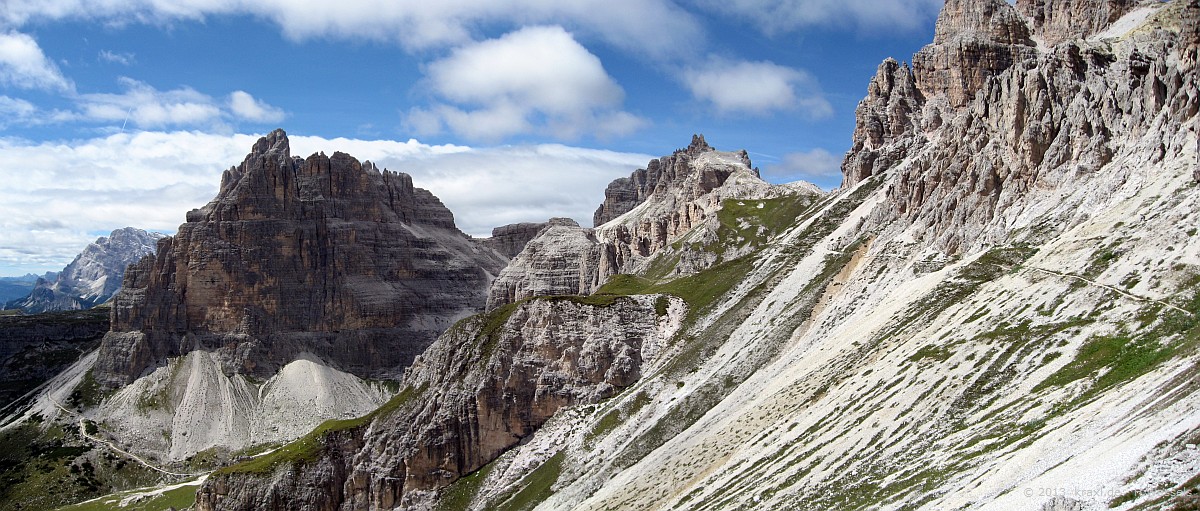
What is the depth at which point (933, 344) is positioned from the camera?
66.0 m

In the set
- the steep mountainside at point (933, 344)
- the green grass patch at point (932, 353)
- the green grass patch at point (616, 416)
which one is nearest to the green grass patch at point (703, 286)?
the steep mountainside at point (933, 344)

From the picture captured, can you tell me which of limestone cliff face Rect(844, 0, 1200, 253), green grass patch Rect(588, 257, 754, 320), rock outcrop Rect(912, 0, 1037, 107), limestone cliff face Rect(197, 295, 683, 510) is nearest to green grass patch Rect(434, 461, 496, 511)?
limestone cliff face Rect(197, 295, 683, 510)

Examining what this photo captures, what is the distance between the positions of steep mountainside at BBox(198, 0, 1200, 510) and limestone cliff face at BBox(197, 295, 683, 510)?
412 mm

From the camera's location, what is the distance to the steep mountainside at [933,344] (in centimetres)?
4512

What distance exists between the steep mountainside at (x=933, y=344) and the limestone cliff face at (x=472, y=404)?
41cm

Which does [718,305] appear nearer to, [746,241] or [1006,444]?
[746,241]

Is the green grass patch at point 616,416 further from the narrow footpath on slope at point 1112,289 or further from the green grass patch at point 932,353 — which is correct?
the narrow footpath on slope at point 1112,289

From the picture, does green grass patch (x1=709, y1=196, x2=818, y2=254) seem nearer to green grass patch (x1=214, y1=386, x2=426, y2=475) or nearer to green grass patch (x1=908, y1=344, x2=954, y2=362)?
green grass patch (x1=214, y1=386, x2=426, y2=475)

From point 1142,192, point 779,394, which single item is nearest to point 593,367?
point 779,394

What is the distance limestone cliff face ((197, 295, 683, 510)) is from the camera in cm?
11638

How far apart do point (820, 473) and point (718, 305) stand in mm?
62605

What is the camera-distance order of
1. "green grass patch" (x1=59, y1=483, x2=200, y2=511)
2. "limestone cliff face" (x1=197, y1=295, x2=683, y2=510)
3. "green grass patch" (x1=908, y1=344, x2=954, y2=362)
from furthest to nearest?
"green grass patch" (x1=59, y1=483, x2=200, y2=511)
"limestone cliff face" (x1=197, y1=295, x2=683, y2=510)
"green grass patch" (x1=908, y1=344, x2=954, y2=362)

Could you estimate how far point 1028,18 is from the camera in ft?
508

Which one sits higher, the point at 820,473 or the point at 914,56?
the point at 914,56
